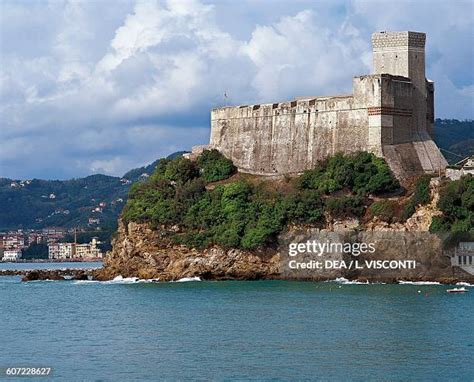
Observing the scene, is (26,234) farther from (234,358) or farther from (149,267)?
(234,358)

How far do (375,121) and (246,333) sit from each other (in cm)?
2294

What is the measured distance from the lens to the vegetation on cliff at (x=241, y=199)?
58.2 metres

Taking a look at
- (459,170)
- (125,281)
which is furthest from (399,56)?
(125,281)

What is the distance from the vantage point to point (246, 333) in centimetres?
3828

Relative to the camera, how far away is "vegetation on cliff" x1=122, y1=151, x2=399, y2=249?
191 ft

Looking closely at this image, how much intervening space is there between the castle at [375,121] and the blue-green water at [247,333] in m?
8.30

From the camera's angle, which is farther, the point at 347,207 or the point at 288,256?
the point at 288,256

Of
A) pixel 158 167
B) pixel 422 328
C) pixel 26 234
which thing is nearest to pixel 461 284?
pixel 422 328

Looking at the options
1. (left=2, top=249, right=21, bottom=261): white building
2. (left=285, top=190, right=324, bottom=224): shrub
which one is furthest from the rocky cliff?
(left=2, top=249, right=21, bottom=261): white building

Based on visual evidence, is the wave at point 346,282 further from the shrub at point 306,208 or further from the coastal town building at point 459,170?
the coastal town building at point 459,170

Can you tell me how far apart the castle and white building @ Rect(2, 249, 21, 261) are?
3559 inches

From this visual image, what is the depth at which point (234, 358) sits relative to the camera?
108 feet

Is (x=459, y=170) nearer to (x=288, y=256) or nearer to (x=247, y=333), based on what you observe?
(x=288, y=256)

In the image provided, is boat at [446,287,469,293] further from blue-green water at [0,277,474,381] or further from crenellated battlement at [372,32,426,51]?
crenellated battlement at [372,32,426,51]
